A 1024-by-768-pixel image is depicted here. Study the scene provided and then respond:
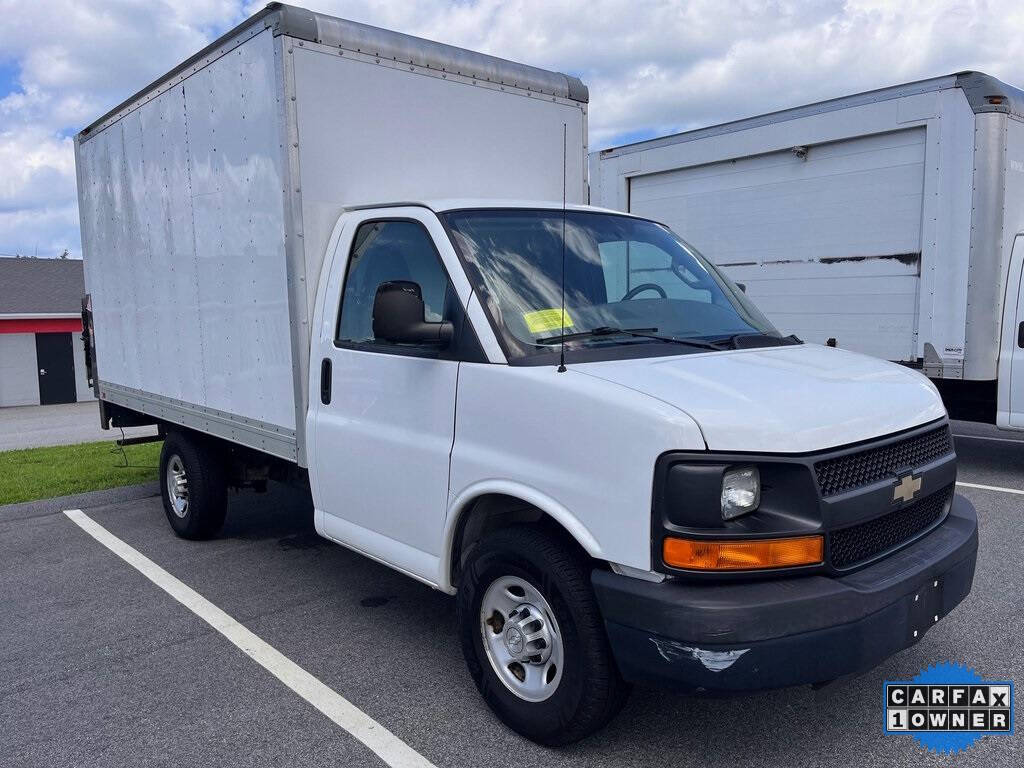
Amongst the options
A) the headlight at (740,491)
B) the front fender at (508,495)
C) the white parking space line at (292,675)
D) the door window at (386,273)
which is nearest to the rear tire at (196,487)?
the white parking space line at (292,675)

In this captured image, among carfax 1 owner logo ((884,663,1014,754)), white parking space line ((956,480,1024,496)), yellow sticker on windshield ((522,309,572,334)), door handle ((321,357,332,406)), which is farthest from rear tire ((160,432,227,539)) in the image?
white parking space line ((956,480,1024,496))

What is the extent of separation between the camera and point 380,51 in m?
4.74

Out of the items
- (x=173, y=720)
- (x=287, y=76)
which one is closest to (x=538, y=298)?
(x=287, y=76)

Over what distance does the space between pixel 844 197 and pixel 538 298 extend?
19.0 feet

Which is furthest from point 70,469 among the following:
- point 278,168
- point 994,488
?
point 994,488

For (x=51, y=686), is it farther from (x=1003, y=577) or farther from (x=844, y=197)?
(x=844, y=197)

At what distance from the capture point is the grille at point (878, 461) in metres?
2.81

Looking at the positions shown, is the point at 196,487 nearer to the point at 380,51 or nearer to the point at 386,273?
the point at 386,273

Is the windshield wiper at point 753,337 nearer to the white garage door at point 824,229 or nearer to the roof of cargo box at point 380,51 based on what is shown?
the roof of cargo box at point 380,51

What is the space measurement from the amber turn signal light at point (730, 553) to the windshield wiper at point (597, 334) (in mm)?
1022

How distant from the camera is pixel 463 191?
5121 millimetres

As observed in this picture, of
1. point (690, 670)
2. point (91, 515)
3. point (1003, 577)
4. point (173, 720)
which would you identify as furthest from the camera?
point (91, 515)

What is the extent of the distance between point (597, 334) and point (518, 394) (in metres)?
0.51

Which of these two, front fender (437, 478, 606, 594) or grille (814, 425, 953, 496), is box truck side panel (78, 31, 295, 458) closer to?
front fender (437, 478, 606, 594)
